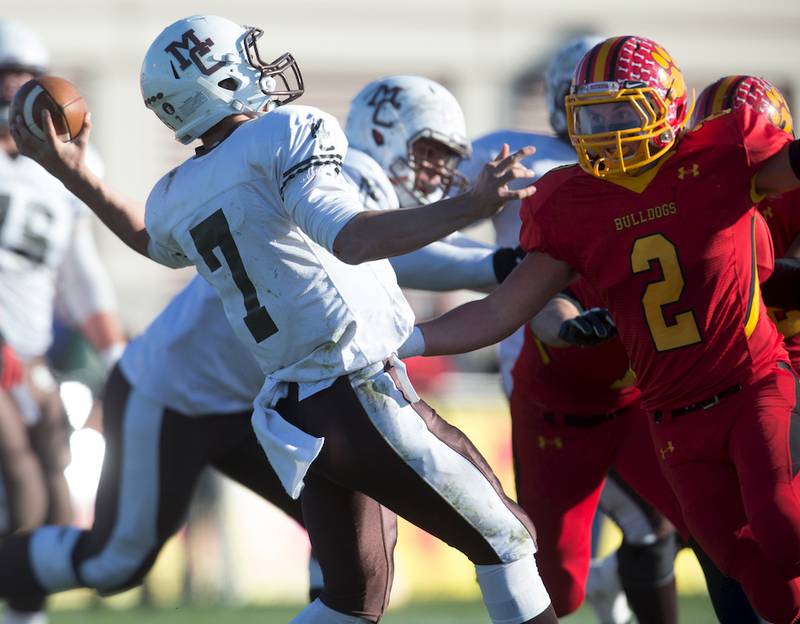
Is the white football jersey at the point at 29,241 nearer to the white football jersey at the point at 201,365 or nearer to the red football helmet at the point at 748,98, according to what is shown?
the white football jersey at the point at 201,365

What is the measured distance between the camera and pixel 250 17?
14336 mm

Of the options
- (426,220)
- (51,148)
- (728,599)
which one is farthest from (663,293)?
(51,148)

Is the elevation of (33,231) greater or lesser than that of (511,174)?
lesser

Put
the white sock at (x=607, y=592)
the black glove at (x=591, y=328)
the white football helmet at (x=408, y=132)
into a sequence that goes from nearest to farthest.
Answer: the black glove at (x=591, y=328), the white football helmet at (x=408, y=132), the white sock at (x=607, y=592)

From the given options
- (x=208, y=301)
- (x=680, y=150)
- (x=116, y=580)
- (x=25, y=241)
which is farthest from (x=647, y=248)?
(x=25, y=241)

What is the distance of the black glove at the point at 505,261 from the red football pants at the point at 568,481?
0.52 metres

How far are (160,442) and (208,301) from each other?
474 millimetres

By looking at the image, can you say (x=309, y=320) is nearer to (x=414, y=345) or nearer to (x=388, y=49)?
(x=414, y=345)

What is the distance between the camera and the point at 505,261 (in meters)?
4.48

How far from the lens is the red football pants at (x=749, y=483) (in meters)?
3.46

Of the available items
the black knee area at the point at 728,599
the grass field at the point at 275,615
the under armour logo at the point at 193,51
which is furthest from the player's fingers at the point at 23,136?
the grass field at the point at 275,615

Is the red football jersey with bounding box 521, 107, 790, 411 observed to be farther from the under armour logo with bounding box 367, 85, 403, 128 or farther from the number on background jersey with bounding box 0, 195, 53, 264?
the number on background jersey with bounding box 0, 195, 53, 264

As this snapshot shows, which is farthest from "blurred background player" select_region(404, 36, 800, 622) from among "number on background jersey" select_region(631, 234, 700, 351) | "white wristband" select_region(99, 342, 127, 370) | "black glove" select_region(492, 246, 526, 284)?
"white wristband" select_region(99, 342, 127, 370)

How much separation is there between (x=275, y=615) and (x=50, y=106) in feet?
12.4
